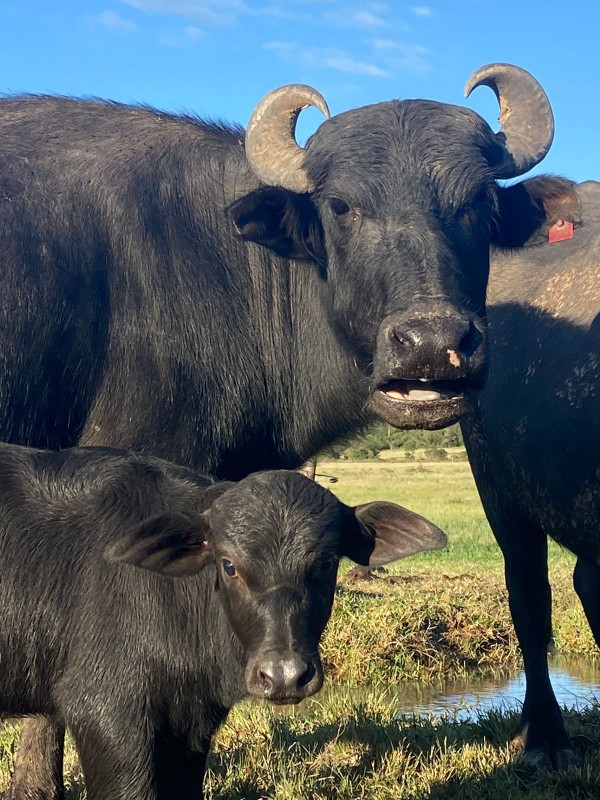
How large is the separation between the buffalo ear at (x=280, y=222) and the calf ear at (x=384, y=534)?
5.31ft

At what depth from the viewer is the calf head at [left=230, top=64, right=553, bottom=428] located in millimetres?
4676

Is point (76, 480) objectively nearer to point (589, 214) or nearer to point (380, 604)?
point (589, 214)

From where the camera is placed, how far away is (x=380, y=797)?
5.14 metres

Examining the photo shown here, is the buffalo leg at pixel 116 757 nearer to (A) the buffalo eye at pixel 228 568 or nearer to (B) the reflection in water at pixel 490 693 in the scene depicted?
(A) the buffalo eye at pixel 228 568

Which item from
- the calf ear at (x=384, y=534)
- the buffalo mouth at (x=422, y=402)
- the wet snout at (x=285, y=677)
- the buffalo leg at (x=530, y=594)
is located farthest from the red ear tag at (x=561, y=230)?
the wet snout at (x=285, y=677)

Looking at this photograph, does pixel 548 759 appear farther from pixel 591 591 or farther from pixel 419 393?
pixel 419 393

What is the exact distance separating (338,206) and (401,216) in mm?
383

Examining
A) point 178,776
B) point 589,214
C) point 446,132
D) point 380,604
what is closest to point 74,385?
point 178,776

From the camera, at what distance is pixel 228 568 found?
4188 millimetres

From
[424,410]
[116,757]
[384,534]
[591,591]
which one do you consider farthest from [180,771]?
[591,591]

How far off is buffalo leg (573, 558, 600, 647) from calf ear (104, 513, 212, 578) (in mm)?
3549

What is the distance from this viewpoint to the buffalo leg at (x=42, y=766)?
5.00 metres

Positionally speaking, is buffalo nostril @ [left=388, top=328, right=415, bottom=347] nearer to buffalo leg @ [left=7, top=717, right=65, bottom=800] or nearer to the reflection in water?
buffalo leg @ [left=7, top=717, right=65, bottom=800]

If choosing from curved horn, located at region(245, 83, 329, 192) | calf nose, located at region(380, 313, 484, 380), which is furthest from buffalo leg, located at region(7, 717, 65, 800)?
curved horn, located at region(245, 83, 329, 192)
